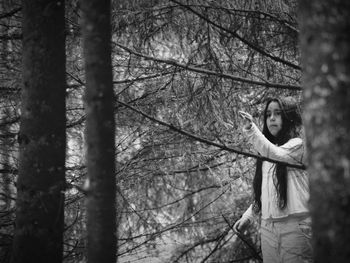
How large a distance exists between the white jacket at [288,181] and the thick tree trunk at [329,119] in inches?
72.3

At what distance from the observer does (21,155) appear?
109 inches

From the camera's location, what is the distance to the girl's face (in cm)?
385

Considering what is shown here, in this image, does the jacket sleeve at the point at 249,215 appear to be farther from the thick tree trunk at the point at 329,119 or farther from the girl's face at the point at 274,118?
the thick tree trunk at the point at 329,119

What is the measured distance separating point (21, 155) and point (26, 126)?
212 millimetres

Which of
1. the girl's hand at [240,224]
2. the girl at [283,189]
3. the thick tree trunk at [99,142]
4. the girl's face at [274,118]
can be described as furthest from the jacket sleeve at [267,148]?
the thick tree trunk at [99,142]

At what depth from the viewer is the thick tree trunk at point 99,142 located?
2.08 metres

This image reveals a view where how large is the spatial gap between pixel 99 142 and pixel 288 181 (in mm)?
2096

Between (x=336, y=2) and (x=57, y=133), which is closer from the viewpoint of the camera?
(x=336, y=2)

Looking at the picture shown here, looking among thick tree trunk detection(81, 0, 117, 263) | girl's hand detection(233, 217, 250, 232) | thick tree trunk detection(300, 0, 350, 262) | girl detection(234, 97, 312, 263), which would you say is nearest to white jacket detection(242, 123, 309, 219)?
girl detection(234, 97, 312, 263)

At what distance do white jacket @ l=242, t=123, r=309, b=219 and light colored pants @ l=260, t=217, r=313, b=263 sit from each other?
8 centimetres

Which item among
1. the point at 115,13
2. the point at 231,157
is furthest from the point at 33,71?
the point at 231,157

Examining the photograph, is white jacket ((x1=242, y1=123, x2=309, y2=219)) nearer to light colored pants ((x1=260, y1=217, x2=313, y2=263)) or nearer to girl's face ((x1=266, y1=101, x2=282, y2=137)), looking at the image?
light colored pants ((x1=260, y1=217, x2=313, y2=263))

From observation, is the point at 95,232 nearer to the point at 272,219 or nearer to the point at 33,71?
the point at 33,71

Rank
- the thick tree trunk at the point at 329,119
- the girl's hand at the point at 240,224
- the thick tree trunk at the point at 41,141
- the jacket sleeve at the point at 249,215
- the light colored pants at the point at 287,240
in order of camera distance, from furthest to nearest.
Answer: the jacket sleeve at the point at 249,215
the girl's hand at the point at 240,224
the light colored pants at the point at 287,240
the thick tree trunk at the point at 41,141
the thick tree trunk at the point at 329,119
